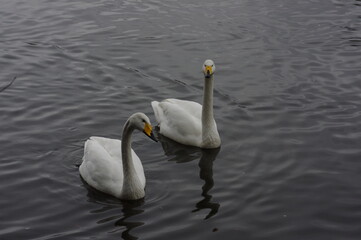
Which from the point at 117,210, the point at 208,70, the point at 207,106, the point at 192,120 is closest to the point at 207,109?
the point at 207,106

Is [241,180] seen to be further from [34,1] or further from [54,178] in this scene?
[34,1]

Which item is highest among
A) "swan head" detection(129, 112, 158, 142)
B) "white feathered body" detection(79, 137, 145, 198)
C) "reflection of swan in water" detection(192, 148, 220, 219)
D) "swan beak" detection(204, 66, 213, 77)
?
"swan beak" detection(204, 66, 213, 77)

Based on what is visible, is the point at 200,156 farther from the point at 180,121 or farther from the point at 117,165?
the point at 117,165

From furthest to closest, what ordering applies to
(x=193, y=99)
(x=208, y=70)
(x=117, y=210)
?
(x=193, y=99) < (x=208, y=70) < (x=117, y=210)

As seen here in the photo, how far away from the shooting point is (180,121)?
12.6m

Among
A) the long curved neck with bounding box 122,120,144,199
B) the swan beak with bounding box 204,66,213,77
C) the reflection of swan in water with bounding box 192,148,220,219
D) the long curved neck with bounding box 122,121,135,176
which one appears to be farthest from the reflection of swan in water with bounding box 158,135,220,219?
the swan beak with bounding box 204,66,213,77

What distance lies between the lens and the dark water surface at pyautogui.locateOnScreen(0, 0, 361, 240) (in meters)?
9.79

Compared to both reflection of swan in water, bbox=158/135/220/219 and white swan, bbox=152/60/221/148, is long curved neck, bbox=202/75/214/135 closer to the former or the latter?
white swan, bbox=152/60/221/148

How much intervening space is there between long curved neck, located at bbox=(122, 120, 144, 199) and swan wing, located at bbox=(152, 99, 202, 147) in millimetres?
2475

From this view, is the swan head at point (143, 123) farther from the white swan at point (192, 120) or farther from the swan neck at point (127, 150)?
the white swan at point (192, 120)

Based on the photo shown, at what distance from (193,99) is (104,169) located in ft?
14.7

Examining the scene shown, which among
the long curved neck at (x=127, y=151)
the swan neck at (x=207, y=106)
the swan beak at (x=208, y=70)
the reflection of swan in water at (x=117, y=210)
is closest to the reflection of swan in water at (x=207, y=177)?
the swan neck at (x=207, y=106)

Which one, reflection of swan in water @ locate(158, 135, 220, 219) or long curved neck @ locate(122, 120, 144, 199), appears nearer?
long curved neck @ locate(122, 120, 144, 199)

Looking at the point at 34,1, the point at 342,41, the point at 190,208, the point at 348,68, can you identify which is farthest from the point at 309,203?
the point at 34,1
